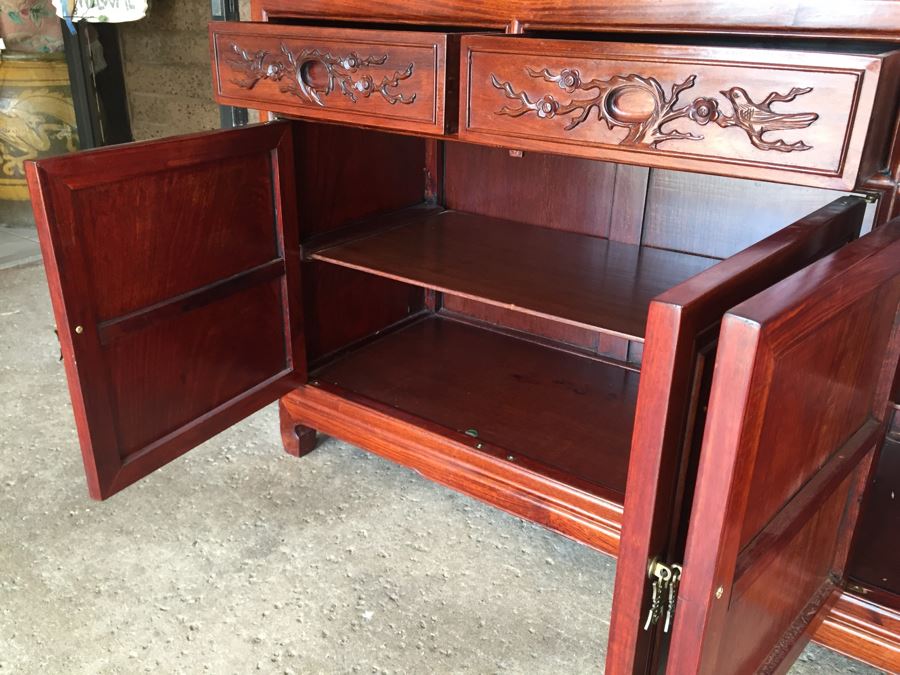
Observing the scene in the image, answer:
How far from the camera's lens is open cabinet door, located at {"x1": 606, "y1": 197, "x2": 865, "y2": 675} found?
1.84 feet

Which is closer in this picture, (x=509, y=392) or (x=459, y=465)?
(x=459, y=465)

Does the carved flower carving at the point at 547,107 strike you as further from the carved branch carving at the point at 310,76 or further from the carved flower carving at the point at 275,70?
the carved flower carving at the point at 275,70

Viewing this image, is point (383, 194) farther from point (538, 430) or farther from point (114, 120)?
point (114, 120)

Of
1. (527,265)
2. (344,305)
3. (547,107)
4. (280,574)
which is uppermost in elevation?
(547,107)

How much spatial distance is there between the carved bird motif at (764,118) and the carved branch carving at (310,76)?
0.37 metres

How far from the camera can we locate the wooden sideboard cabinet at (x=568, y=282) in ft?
1.98

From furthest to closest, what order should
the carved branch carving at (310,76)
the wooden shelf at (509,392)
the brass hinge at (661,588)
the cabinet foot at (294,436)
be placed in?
the cabinet foot at (294,436), the wooden shelf at (509,392), the carved branch carving at (310,76), the brass hinge at (661,588)

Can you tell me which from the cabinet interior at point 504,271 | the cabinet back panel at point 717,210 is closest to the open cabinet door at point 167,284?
the cabinet interior at point 504,271

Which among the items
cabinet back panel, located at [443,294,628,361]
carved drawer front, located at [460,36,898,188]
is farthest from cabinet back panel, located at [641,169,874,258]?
carved drawer front, located at [460,36,898,188]

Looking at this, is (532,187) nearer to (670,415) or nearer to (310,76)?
(310,76)

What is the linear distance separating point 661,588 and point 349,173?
885mm

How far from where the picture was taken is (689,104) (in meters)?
0.75

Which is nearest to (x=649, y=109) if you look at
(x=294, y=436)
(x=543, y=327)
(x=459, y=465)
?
(x=459, y=465)

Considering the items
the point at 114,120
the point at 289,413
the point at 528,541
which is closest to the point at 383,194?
the point at 289,413
